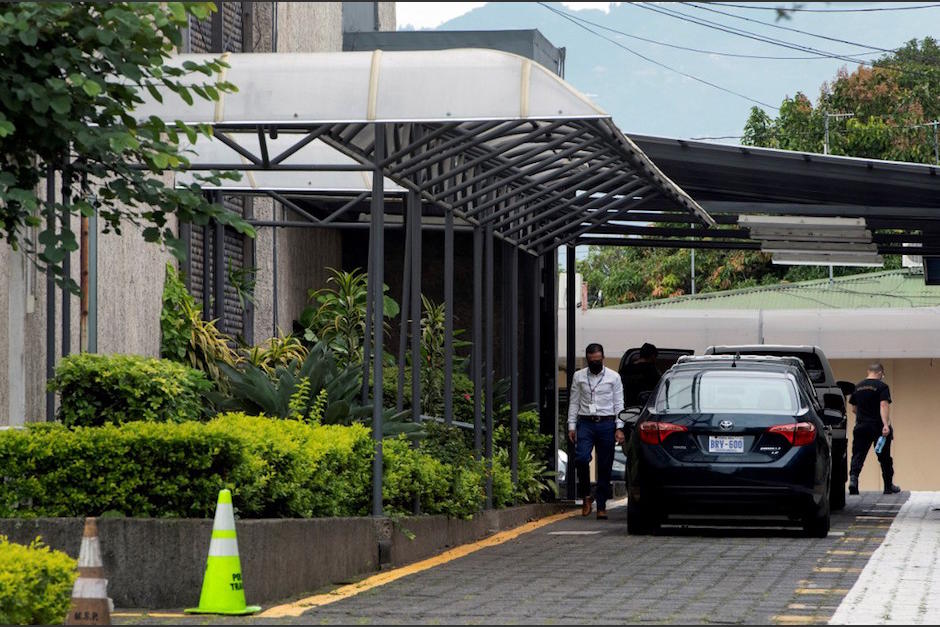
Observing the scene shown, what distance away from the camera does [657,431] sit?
593 inches

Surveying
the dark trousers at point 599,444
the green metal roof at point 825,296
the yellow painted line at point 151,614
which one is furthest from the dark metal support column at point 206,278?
the green metal roof at point 825,296

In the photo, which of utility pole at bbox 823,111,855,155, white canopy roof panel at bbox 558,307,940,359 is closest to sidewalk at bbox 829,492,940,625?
white canopy roof panel at bbox 558,307,940,359

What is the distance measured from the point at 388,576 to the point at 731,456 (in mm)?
4755

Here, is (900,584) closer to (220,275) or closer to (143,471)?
(143,471)

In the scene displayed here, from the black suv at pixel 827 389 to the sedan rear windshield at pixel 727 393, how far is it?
3353 millimetres

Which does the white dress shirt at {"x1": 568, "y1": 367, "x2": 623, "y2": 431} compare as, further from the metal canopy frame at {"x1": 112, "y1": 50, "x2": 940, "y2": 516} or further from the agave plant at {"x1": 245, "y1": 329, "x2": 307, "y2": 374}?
the agave plant at {"x1": 245, "y1": 329, "x2": 307, "y2": 374}

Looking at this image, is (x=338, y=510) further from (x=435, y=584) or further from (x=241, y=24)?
(x=241, y=24)

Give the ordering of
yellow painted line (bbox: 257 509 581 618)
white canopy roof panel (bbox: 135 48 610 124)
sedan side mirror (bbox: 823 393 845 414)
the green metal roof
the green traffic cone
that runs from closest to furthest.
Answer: the green traffic cone
yellow painted line (bbox: 257 509 581 618)
white canopy roof panel (bbox: 135 48 610 124)
sedan side mirror (bbox: 823 393 845 414)
the green metal roof

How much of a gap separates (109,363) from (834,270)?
47.2m

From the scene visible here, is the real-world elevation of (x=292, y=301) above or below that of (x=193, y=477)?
above

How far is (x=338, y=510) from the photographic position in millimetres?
10953

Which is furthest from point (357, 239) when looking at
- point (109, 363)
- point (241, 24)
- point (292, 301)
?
point (109, 363)

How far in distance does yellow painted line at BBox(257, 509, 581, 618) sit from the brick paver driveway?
10 cm

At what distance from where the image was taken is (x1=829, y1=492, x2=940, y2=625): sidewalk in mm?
8953
